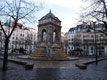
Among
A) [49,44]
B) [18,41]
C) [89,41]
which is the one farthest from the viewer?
[89,41]

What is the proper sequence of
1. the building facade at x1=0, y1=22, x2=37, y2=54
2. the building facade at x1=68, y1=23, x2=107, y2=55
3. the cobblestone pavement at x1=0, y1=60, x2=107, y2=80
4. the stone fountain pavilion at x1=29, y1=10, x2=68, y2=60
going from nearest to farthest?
the cobblestone pavement at x1=0, y1=60, x2=107, y2=80, the stone fountain pavilion at x1=29, y1=10, x2=68, y2=60, the building facade at x1=0, y1=22, x2=37, y2=54, the building facade at x1=68, y1=23, x2=107, y2=55

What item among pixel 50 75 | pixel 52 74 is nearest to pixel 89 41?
pixel 52 74

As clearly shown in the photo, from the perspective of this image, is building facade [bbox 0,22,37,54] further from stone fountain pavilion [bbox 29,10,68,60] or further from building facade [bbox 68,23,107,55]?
building facade [bbox 68,23,107,55]

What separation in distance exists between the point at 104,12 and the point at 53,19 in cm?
1292

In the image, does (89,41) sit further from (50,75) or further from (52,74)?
(50,75)

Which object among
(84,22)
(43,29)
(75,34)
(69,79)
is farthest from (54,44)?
(75,34)

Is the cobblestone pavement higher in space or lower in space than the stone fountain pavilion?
lower

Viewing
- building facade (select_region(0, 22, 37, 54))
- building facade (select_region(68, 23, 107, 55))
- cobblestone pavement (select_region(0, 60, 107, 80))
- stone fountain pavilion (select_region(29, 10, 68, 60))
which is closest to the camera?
cobblestone pavement (select_region(0, 60, 107, 80))

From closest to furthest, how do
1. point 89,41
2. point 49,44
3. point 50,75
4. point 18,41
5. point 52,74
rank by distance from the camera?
1. point 50,75
2. point 52,74
3. point 49,44
4. point 18,41
5. point 89,41

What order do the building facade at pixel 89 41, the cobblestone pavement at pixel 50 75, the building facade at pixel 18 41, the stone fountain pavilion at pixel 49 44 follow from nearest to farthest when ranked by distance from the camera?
the cobblestone pavement at pixel 50 75, the stone fountain pavilion at pixel 49 44, the building facade at pixel 18 41, the building facade at pixel 89 41

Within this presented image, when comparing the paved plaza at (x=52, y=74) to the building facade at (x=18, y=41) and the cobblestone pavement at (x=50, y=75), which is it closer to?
the cobblestone pavement at (x=50, y=75)

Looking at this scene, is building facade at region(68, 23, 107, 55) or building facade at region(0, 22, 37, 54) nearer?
building facade at region(0, 22, 37, 54)

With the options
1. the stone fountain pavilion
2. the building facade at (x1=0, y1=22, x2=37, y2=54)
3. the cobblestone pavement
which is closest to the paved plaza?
the cobblestone pavement

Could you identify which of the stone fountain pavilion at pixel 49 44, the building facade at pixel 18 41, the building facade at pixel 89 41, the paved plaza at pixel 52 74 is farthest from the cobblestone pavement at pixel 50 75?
the building facade at pixel 89 41
